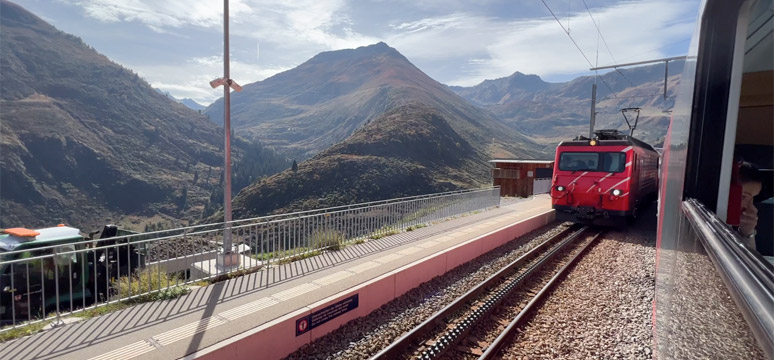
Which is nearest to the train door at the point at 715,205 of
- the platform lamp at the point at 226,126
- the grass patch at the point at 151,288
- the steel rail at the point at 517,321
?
the steel rail at the point at 517,321

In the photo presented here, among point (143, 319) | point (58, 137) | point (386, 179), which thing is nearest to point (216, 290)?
point (143, 319)

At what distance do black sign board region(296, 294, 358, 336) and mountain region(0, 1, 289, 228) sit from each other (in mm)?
117179

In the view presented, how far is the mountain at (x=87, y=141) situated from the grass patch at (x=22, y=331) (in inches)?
4546

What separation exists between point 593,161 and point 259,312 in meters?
11.6

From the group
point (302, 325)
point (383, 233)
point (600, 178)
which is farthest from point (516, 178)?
point (302, 325)

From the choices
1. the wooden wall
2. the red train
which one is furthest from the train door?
the wooden wall

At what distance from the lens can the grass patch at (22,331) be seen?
4.48 m

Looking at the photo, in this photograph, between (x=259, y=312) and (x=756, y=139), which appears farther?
(x=259, y=312)

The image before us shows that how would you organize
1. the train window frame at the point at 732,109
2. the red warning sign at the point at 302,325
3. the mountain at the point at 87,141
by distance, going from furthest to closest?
the mountain at the point at 87,141 → the red warning sign at the point at 302,325 → the train window frame at the point at 732,109

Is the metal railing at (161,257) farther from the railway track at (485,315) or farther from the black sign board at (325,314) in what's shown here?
the railway track at (485,315)

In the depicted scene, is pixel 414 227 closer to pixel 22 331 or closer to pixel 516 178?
pixel 22 331

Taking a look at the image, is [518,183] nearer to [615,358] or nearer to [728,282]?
[615,358]

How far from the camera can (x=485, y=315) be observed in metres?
6.16

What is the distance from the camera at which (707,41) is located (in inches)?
84.1
